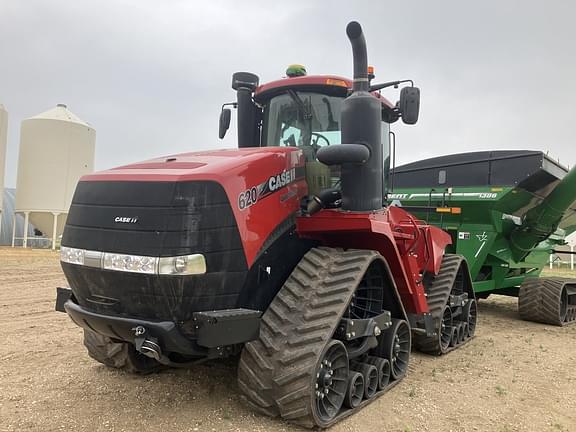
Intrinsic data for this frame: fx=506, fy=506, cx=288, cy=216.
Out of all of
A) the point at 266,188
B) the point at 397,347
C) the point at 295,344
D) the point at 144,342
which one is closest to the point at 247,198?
the point at 266,188

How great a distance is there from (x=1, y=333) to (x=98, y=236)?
3.94 m

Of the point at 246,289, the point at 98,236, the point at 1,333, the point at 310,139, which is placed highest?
the point at 310,139

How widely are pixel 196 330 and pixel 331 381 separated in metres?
1.12

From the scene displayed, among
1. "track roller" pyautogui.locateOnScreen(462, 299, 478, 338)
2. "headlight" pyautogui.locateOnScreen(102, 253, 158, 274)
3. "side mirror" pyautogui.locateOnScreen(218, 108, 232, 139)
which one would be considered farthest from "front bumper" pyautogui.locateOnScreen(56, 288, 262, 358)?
"track roller" pyautogui.locateOnScreen(462, 299, 478, 338)

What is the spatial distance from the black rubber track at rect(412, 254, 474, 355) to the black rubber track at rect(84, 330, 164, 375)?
3.00 meters

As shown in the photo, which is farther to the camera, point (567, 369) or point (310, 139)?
point (567, 369)

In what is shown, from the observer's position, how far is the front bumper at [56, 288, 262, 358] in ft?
10.6

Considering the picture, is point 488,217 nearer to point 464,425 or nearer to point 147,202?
point 464,425

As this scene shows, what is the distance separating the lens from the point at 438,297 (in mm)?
6082

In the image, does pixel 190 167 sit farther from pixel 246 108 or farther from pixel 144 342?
pixel 246 108

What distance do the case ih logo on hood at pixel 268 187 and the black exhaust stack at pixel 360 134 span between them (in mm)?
413

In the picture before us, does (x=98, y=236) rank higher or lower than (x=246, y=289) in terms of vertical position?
higher

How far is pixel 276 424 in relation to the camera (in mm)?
3576

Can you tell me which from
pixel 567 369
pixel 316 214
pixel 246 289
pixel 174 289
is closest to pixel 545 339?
pixel 567 369
